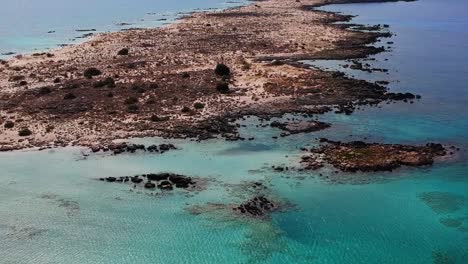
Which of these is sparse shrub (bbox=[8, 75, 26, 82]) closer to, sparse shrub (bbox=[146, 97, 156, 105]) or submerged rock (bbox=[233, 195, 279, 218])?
sparse shrub (bbox=[146, 97, 156, 105])

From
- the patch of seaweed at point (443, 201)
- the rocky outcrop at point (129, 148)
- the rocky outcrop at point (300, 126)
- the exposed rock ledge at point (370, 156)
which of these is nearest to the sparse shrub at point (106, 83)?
the rocky outcrop at point (129, 148)

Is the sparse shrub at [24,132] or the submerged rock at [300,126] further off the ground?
the sparse shrub at [24,132]

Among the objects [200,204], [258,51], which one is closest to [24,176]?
[200,204]

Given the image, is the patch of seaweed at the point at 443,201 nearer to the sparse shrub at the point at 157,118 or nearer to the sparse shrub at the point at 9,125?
the sparse shrub at the point at 157,118

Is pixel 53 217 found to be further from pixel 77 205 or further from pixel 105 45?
pixel 105 45

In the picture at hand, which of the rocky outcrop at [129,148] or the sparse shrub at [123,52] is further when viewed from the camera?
the sparse shrub at [123,52]

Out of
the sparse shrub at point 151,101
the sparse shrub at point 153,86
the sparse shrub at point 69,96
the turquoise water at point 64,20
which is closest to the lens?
the sparse shrub at point 151,101
